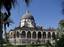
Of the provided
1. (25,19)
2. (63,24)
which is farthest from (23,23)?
(63,24)

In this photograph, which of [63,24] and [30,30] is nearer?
[63,24]

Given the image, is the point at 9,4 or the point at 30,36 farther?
the point at 30,36

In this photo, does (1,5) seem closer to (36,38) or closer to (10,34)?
(10,34)

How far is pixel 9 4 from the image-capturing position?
13.6 m

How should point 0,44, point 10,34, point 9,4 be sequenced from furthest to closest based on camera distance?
1. point 10,34
2. point 0,44
3. point 9,4

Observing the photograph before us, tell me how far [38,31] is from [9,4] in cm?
5327

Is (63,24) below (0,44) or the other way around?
the other way around

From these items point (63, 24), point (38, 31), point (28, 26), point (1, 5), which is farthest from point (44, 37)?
point (1, 5)

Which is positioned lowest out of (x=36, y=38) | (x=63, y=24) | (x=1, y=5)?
(x=36, y=38)

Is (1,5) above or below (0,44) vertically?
above

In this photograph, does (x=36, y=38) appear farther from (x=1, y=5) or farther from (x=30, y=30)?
(x=1, y=5)

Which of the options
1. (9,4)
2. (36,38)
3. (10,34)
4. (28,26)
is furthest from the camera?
(28,26)

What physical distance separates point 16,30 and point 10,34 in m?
2.02

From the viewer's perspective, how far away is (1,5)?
14141mm
